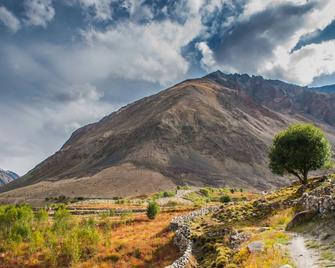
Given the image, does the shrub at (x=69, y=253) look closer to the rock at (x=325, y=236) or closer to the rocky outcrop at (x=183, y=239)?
the rocky outcrop at (x=183, y=239)

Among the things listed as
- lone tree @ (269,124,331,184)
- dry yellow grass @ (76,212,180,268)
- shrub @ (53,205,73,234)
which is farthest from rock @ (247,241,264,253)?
lone tree @ (269,124,331,184)

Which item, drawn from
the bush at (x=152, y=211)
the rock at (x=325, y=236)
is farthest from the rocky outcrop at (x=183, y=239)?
the bush at (x=152, y=211)

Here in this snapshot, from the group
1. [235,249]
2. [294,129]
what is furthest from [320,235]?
[294,129]

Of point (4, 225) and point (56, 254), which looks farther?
point (4, 225)

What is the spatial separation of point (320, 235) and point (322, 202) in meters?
3.56

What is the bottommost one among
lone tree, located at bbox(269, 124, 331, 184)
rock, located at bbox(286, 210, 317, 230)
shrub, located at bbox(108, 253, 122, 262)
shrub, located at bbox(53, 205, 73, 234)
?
shrub, located at bbox(108, 253, 122, 262)

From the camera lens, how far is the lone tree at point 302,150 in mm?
63625

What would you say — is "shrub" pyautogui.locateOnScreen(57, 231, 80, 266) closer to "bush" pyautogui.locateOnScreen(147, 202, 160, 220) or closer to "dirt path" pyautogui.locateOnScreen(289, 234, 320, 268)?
"bush" pyautogui.locateOnScreen(147, 202, 160, 220)

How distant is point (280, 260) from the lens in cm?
2008

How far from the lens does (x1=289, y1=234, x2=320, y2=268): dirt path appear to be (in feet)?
63.0

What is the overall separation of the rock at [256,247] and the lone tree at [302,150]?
41.4m

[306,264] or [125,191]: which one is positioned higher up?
[125,191]

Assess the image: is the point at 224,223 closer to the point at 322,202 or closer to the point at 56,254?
the point at 322,202

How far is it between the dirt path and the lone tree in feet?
137
